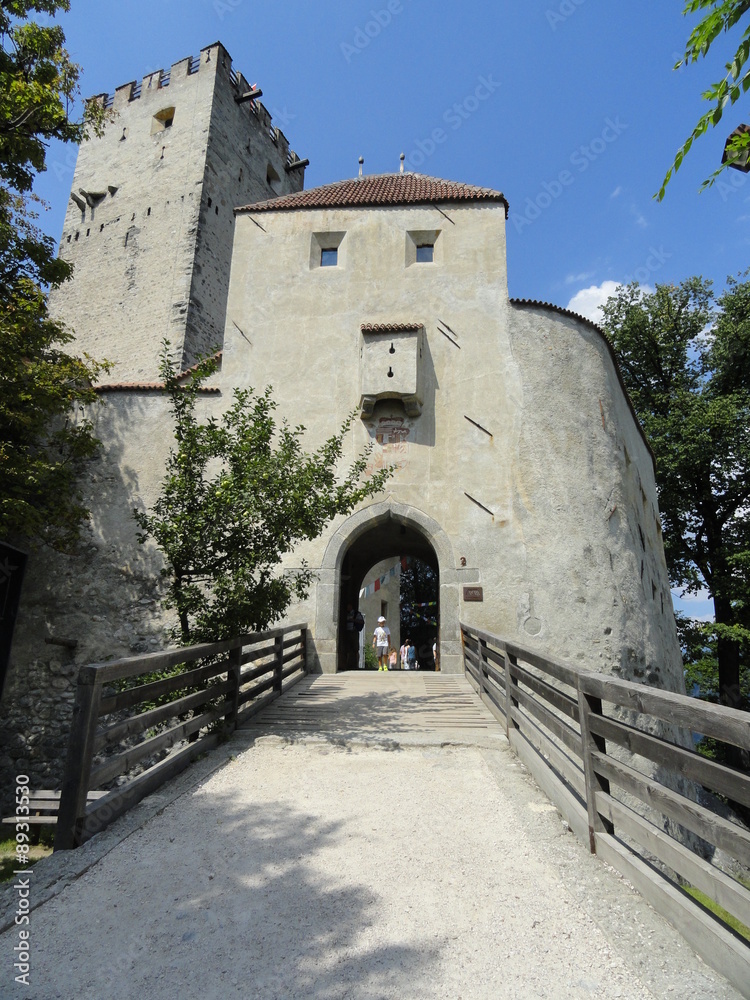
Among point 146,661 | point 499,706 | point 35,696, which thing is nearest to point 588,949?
point 146,661

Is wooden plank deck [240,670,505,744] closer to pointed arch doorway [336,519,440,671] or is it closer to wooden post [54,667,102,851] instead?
pointed arch doorway [336,519,440,671]

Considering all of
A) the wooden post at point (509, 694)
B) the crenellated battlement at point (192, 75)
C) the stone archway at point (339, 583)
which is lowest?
the wooden post at point (509, 694)

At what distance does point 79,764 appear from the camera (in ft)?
11.2

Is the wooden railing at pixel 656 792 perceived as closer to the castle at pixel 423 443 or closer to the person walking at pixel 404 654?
the castle at pixel 423 443

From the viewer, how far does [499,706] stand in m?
6.33

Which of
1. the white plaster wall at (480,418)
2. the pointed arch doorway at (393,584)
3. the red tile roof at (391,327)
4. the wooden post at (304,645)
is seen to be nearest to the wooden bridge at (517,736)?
the wooden post at (304,645)

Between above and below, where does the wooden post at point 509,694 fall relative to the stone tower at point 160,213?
below

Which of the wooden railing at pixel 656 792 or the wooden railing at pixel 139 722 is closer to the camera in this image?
the wooden railing at pixel 656 792

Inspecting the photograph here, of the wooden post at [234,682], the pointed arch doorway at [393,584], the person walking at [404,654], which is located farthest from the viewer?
the person walking at [404,654]

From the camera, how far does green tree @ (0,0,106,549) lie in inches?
342

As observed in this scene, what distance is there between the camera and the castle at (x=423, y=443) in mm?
9805

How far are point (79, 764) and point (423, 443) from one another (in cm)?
822

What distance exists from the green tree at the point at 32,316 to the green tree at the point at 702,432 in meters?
15.2

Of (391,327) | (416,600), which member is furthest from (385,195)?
(416,600)
